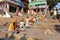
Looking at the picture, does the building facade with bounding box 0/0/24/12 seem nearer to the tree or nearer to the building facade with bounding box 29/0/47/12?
the building facade with bounding box 29/0/47/12

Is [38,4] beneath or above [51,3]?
beneath

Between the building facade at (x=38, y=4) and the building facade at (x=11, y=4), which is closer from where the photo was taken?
the building facade at (x=11, y=4)

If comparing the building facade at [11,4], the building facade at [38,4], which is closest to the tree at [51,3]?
the building facade at [38,4]

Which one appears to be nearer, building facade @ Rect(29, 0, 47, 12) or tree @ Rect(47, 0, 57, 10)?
building facade @ Rect(29, 0, 47, 12)

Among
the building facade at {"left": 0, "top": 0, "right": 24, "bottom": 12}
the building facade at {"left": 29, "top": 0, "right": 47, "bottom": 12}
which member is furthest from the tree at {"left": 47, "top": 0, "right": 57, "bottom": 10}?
the building facade at {"left": 0, "top": 0, "right": 24, "bottom": 12}

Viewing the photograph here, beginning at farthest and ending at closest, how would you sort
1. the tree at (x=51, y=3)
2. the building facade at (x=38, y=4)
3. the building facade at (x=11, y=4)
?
1. the tree at (x=51, y=3)
2. the building facade at (x=38, y=4)
3. the building facade at (x=11, y=4)

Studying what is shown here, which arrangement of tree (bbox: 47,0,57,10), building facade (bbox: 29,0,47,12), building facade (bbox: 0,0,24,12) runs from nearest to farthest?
building facade (bbox: 0,0,24,12) < building facade (bbox: 29,0,47,12) < tree (bbox: 47,0,57,10)

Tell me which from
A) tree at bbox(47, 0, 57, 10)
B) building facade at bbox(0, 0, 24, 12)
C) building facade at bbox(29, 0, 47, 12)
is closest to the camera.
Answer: building facade at bbox(0, 0, 24, 12)

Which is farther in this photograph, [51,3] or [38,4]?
[38,4]

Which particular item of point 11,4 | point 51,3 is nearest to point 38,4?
point 51,3

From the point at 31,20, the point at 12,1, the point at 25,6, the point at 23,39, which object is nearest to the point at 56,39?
the point at 23,39

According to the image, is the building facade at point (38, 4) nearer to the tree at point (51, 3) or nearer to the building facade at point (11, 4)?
the tree at point (51, 3)

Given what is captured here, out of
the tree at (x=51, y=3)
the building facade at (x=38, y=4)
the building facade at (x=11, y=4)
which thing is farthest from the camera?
the tree at (x=51, y=3)

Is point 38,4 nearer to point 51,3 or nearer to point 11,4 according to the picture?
point 51,3
